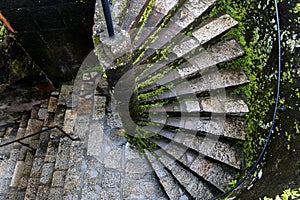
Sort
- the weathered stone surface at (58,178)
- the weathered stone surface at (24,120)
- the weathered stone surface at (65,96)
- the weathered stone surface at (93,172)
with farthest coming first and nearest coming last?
1. the weathered stone surface at (24,120)
2. the weathered stone surface at (65,96)
3. the weathered stone surface at (58,178)
4. the weathered stone surface at (93,172)

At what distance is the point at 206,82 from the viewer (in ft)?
12.4

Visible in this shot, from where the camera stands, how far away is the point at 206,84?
3.78 metres

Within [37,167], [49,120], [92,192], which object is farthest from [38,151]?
[92,192]

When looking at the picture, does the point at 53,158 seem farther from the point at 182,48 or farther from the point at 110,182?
the point at 182,48

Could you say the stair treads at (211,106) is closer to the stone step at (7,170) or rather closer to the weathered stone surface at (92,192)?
the weathered stone surface at (92,192)

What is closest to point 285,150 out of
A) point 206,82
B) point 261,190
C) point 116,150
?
point 261,190

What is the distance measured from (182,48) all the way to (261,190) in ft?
5.53

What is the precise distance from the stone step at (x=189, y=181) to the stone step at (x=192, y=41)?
101 centimetres

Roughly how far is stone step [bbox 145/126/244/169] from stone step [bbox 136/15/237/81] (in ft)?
2.65

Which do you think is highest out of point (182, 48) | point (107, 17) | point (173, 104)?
point (182, 48)

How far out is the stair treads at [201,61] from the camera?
3.74 metres

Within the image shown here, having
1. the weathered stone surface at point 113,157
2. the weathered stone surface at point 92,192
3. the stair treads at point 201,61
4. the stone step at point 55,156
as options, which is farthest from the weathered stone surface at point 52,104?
the stair treads at point 201,61

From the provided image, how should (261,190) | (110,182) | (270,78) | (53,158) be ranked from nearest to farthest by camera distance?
(261,190)
(270,78)
(110,182)
(53,158)

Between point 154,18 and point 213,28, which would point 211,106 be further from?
point 154,18
